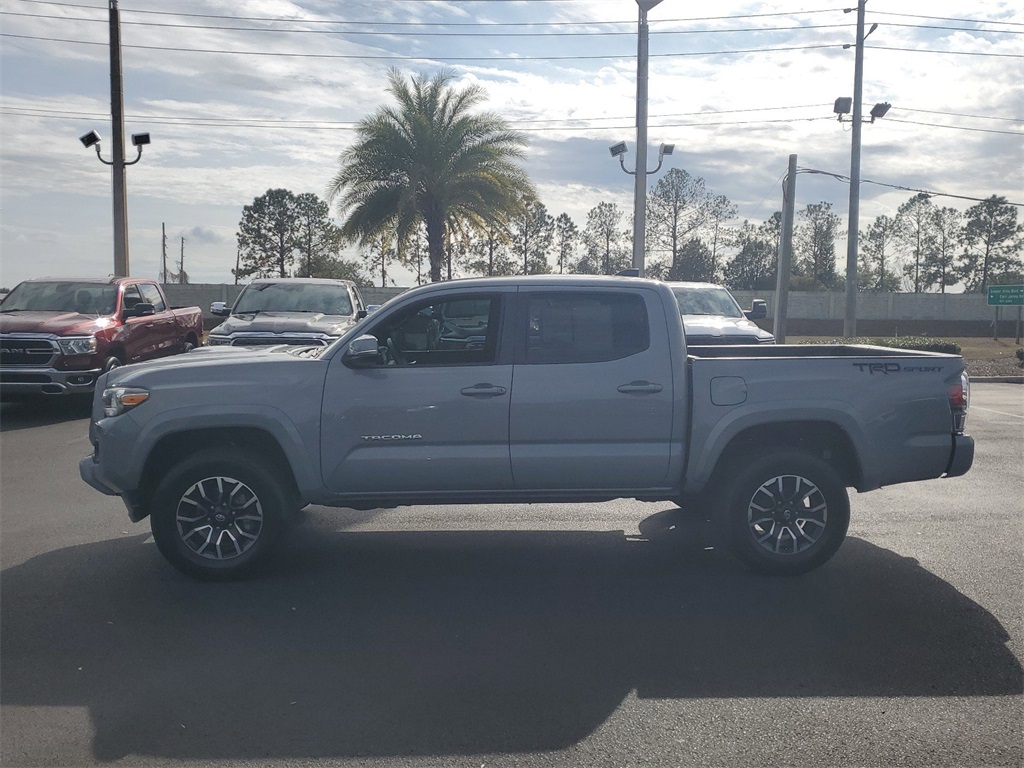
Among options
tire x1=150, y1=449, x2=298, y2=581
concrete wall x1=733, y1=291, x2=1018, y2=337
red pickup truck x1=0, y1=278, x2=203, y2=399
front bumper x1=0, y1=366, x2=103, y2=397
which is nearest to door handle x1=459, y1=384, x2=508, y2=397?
tire x1=150, y1=449, x2=298, y2=581

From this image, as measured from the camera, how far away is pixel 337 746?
388 cm

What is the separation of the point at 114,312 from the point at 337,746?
12192 millimetres

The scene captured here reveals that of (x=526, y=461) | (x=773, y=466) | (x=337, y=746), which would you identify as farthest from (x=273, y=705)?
(x=773, y=466)

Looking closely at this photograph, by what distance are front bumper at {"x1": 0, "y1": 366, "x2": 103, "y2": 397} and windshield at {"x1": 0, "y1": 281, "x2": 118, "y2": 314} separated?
5.39 feet

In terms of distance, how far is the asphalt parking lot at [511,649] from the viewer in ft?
12.9

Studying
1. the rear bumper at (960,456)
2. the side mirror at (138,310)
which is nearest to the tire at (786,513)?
the rear bumper at (960,456)

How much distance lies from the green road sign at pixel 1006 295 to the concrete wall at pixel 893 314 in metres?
12.4

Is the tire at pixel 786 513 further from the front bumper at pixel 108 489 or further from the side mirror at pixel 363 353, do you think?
the front bumper at pixel 108 489

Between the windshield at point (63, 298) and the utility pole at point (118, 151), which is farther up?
the utility pole at point (118, 151)

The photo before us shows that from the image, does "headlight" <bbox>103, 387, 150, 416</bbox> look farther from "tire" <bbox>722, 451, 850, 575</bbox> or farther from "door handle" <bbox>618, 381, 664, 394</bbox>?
"tire" <bbox>722, 451, 850, 575</bbox>

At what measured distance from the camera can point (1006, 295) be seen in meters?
33.9

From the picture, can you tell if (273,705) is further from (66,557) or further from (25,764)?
(66,557)

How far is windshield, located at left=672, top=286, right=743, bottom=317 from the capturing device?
50.5ft

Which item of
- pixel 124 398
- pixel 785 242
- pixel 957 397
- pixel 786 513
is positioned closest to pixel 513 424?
pixel 786 513
